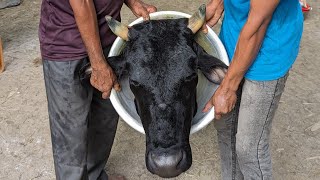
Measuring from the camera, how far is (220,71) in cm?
215

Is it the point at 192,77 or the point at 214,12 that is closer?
the point at 192,77

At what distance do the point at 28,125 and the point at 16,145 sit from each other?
24cm

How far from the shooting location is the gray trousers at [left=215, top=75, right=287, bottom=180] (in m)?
2.16

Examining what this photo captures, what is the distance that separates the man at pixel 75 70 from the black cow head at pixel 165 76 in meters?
0.10

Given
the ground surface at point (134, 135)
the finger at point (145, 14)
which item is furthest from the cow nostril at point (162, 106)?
the ground surface at point (134, 135)

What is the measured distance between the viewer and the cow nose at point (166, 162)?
1918 mm

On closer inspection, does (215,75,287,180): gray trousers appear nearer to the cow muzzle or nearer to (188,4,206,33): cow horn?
(188,4,206,33): cow horn

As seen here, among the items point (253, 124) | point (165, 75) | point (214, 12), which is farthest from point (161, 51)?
point (253, 124)

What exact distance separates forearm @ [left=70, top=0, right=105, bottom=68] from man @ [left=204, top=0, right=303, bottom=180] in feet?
1.76

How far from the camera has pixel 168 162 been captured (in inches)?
75.4

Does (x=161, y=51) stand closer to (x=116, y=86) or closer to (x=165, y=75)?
(x=165, y=75)

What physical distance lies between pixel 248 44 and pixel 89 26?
68 cm

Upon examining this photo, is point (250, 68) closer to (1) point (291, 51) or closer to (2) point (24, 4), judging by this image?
(1) point (291, 51)

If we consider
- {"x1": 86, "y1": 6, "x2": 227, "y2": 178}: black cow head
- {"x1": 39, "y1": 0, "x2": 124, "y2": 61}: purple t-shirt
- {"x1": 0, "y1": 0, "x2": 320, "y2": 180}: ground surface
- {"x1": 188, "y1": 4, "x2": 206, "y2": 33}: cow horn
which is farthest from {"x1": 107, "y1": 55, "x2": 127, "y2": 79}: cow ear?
{"x1": 0, "y1": 0, "x2": 320, "y2": 180}: ground surface
